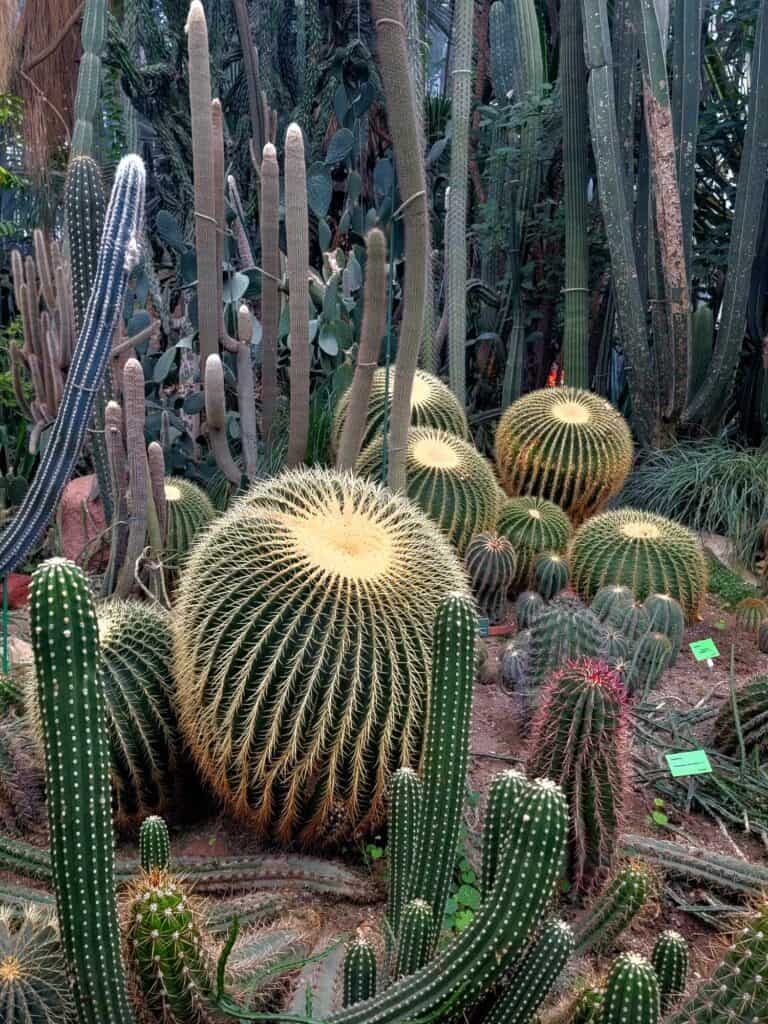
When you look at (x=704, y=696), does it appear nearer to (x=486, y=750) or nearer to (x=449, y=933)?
(x=486, y=750)

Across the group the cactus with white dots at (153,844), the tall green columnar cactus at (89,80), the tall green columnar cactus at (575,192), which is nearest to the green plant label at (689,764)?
the cactus with white dots at (153,844)

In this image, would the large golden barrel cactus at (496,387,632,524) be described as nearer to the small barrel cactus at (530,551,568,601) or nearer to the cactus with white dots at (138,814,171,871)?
the small barrel cactus at (530,551,568,601)

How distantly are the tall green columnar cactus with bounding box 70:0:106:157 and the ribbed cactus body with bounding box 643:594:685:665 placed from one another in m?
2.81

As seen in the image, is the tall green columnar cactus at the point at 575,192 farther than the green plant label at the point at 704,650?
Yes

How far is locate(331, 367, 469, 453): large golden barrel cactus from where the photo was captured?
421cm

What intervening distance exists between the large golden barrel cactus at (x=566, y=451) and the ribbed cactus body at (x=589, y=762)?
2454 mm

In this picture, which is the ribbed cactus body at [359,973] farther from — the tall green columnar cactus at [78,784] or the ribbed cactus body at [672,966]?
the ribbed cactus body at [672,966]

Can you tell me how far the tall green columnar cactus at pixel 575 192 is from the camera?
18.5 ft

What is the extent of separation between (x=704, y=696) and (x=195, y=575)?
6.75 feet

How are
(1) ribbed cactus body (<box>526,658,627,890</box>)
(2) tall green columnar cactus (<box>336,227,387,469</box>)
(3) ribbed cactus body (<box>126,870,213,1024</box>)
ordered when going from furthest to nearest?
(2) tall green columnar cactus (<box>336,227,387,469</box>) → (1) ribbed cactus body (<box>526,658,627,890</box>) → (3) ribbed cactus body (<box>126,870,213,1024</box>)

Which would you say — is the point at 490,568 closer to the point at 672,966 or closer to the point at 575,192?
the point at 672,966

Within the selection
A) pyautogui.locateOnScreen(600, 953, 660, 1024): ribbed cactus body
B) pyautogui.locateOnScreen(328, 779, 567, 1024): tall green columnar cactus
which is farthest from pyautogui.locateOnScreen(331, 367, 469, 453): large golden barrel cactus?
pyautogui.locateOnScreen(600, 953, 660, 1024): ribbed cactus body

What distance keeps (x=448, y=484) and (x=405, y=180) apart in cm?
158

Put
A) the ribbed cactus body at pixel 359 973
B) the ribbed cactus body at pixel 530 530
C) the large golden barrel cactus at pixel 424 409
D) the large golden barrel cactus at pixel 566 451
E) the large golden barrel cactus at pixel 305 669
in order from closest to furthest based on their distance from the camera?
the ribbed cactus body at pixel 359 973 → the large golden barrel cactus at pixel 305 669 → the ribbed cactus body at pixel 530 530 → the large golden barrel cactus at pixel 424 409 → the large golden barrel cactus at pixel 566 451
